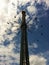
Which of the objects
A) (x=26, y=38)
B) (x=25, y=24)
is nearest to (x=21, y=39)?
(x=26, y=38)

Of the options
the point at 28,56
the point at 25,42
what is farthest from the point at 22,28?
the point at 28,56

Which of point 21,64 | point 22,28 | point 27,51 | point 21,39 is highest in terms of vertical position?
point 22,28

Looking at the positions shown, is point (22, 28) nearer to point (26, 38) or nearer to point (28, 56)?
point (26, 38)

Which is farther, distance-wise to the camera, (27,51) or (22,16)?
(22,16)

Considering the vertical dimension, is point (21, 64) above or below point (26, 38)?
below

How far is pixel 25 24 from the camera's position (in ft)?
179

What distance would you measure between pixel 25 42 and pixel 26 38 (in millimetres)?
1791

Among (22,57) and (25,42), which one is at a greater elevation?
(25,42)

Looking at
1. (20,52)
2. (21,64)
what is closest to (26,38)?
(20,52)

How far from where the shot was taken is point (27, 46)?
51438 millimetres

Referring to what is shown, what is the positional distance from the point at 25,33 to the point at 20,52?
6.23 m

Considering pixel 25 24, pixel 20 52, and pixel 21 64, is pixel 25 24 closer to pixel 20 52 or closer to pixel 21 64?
pixel 20 52

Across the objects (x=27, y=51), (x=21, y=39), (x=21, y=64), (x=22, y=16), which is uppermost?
(x=22, y=16)

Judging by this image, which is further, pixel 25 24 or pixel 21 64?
pixel 25 24
